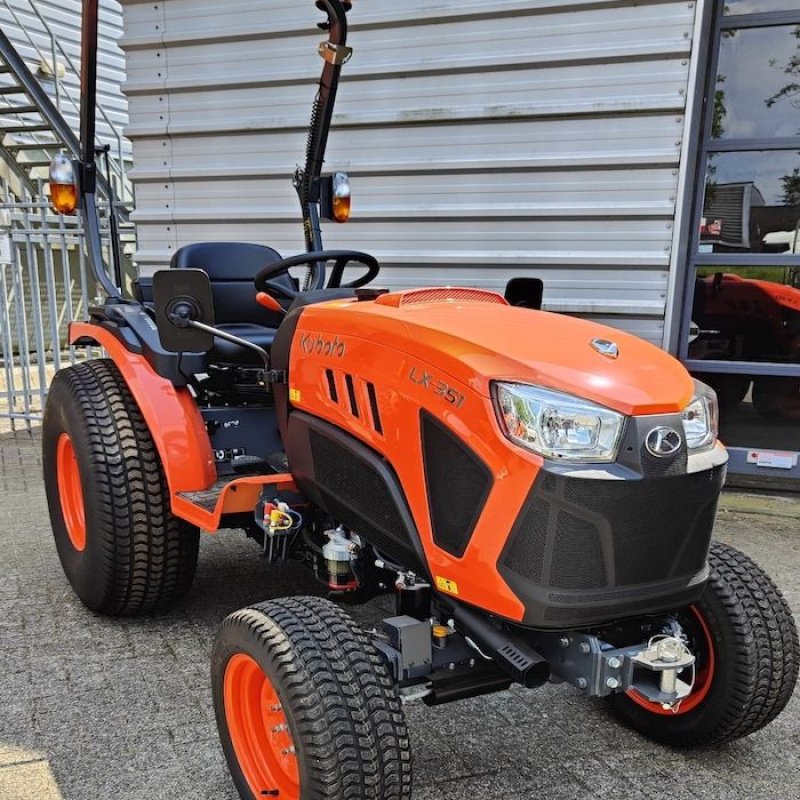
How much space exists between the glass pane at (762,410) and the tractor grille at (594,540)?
313 centimetres

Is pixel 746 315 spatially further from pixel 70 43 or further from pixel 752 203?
pixel 70 43

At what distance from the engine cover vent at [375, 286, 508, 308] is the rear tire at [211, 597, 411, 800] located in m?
0.78

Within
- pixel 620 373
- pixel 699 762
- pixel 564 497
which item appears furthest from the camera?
pixel 699 762

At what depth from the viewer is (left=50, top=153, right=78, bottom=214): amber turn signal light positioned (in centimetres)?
277

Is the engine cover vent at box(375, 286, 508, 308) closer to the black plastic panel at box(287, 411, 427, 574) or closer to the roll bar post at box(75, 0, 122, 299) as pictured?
the black plastic panel at box(287, 411, 427, 574)

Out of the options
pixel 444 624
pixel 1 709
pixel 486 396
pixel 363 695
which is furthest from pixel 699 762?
pixel 1 709

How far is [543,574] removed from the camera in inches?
62.1

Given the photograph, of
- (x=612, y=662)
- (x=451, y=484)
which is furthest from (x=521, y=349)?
(x=612, y=662)

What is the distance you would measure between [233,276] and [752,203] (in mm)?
2847

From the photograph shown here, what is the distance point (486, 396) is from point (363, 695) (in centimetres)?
65

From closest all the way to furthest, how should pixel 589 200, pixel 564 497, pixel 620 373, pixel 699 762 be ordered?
pixel 564 497
pixel 620 373
pixel 699 762
pixel 589 200

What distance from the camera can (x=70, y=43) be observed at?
9273mm

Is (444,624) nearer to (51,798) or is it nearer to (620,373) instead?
(620,373)

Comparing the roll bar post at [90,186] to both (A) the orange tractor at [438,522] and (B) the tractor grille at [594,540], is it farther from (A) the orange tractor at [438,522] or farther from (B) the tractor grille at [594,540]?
(B) the tractor grille at [594,540]
